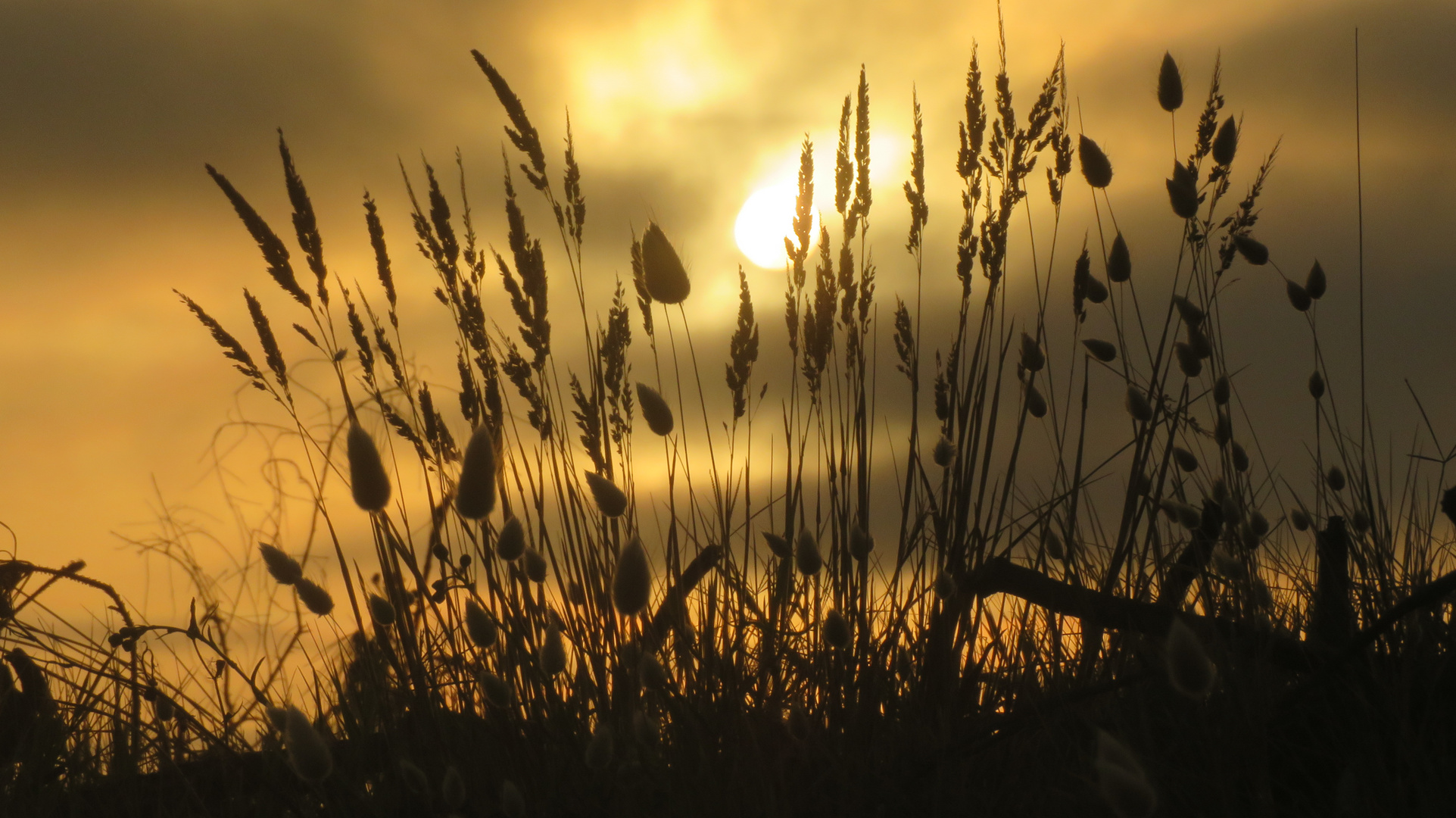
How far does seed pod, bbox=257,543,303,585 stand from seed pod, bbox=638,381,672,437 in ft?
1.76

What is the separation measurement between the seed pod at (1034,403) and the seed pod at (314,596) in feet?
4.35

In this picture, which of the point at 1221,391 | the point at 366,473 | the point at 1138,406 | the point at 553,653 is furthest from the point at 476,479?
the point at 1221,391

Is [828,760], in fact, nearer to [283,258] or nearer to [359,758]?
[359,758]

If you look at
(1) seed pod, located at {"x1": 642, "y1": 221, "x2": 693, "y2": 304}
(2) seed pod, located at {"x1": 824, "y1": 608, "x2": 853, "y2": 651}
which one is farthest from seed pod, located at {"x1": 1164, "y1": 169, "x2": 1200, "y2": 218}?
(2) seed pod, located at {"x1": 824, "y1": 608, "x2": 853, "y2": 651}

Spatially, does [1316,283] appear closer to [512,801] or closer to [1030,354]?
[1030,354]

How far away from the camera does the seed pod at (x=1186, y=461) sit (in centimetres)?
229

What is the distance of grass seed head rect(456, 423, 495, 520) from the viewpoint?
49.6 inches

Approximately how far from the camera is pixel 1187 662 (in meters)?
0.89

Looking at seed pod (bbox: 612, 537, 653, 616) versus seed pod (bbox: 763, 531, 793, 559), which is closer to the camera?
seed pod (bbox: 612, 537, 653, 616)

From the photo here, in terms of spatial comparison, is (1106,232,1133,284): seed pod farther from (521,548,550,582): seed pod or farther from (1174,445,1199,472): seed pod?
(521,548,550,582): seed pod

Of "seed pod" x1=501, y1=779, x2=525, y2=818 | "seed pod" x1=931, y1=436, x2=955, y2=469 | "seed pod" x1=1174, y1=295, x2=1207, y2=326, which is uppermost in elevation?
"seed pod" x1=1174, y1=295, x2=1207, y2=326

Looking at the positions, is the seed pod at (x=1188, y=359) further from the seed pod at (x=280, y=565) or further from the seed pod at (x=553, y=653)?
the seed pod at (x=280, y=565)

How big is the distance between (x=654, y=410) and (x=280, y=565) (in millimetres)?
Answer: 564

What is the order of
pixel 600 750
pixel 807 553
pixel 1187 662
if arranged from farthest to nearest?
pixel 807 553 < pixel 600 750 < pixel 1187 662
